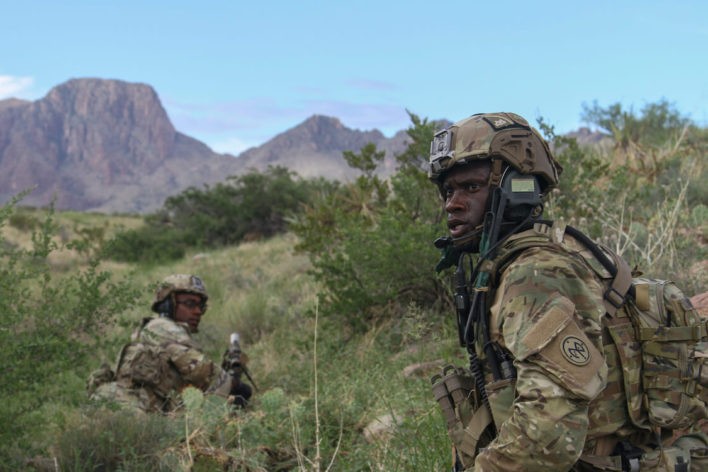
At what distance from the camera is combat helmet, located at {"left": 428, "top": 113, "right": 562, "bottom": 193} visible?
2428 mm

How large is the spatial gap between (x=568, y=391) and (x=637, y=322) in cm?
45

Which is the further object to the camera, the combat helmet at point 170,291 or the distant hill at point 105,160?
the distant hill at point 105,160

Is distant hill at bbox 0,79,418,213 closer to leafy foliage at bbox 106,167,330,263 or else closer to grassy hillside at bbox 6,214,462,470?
leafy foliage at bbox 106,167,330,263

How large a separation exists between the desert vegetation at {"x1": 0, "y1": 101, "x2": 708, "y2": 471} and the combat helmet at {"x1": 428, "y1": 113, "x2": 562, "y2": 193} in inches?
39.5

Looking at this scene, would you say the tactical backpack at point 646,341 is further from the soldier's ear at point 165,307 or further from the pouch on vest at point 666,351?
the soldier's ear at point 165,307

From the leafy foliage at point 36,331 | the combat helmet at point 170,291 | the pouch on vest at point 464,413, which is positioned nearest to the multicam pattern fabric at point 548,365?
the pouch on vest at point 464,413

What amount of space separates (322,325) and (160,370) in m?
2.35

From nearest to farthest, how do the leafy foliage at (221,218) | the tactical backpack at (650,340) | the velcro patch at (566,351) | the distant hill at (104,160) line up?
the velcro patch at (566,351)
the tactical backpack at (650,340)
the leafy foliage at (221,218)
the distant hill at (104,160)

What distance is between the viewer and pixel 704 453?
7.68ft

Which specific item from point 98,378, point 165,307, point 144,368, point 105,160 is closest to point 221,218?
point 165,307

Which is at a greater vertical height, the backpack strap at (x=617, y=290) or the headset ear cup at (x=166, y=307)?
the backpack strap at (x=617, y=290)

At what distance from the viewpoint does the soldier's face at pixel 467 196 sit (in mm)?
2486

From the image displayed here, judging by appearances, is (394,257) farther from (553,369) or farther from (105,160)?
(105,160)

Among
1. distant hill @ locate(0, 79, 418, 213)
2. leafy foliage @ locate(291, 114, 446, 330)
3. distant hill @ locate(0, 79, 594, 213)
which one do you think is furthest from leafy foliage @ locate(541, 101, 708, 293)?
distant hill @ locate(0, 79, 418, 213)
